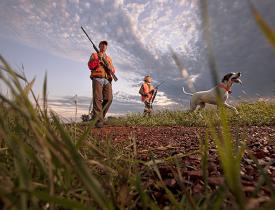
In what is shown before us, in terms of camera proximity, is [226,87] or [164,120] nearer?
[164,120]

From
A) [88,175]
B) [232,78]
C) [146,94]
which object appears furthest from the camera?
[146,94]

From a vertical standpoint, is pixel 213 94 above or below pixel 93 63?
below

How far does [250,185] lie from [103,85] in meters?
10.4

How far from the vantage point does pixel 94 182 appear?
2.41 feet

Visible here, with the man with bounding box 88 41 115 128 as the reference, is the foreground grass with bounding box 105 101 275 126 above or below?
below

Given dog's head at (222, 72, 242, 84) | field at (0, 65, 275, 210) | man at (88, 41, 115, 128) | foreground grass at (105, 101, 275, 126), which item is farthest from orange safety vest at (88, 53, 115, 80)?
field at (0, 65, 275, 210)

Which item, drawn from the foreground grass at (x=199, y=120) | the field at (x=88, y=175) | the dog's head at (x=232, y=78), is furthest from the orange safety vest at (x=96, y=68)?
the field at (x=88, y=175)

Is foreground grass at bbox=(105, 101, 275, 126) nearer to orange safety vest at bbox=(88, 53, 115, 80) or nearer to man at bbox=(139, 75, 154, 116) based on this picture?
orange safety vest at bbox=(88, 53, 115, 80)

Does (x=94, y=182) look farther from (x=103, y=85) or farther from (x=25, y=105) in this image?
(x=103, y=85)

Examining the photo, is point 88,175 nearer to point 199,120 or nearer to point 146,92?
point 199,120

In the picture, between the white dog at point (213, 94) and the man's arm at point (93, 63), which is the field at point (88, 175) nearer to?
the man's arm at point (93, 63)

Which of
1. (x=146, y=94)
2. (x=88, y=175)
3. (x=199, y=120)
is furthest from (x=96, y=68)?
(x=88, y=175)

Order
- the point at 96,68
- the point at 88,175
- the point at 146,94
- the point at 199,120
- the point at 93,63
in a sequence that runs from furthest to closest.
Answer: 1. the point at 146,94
2. the point at 96,68
3. the point at 93,63
4. the point at 199,120
5. the point at 88,175

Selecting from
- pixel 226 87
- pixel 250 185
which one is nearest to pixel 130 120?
pixel 226 87
